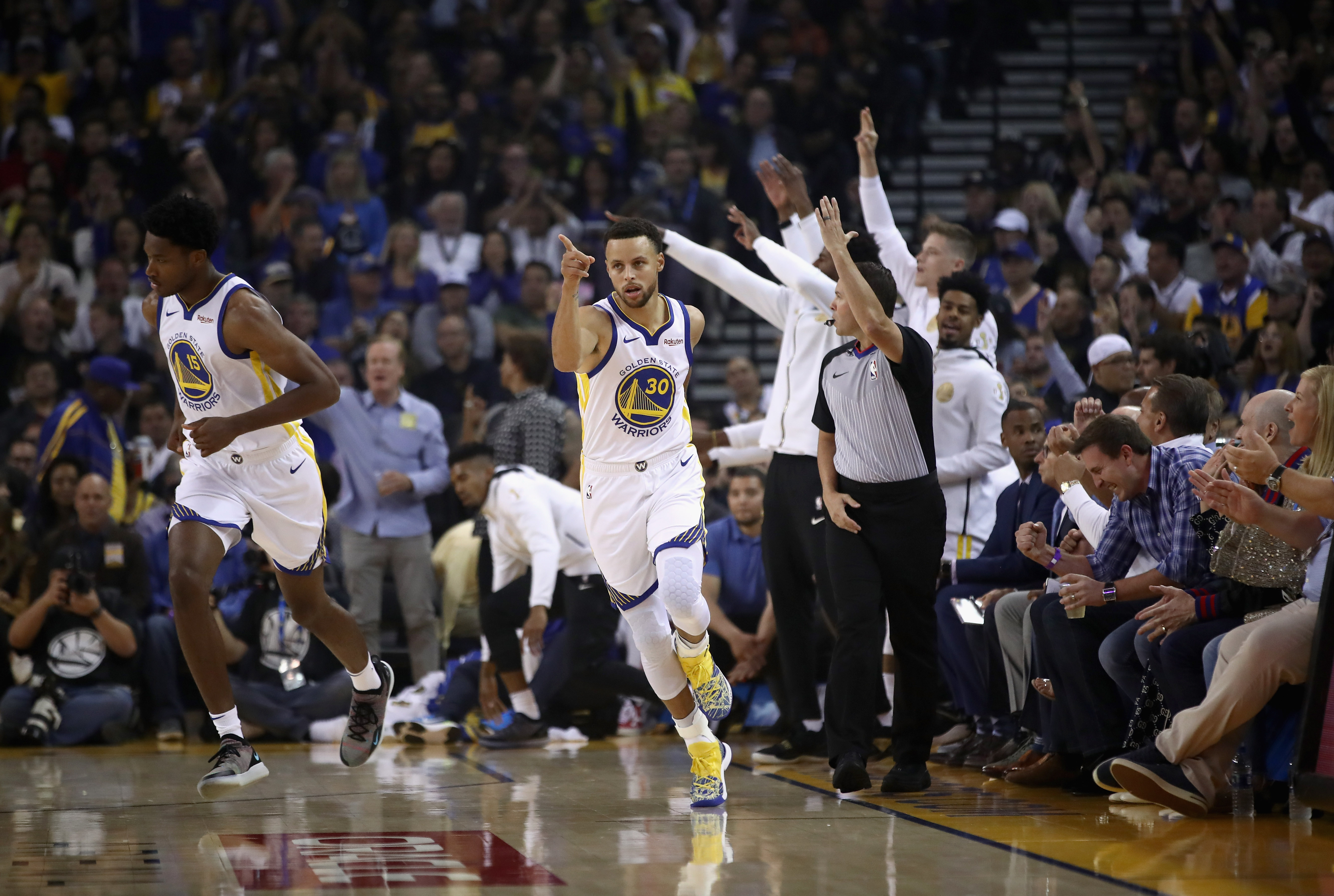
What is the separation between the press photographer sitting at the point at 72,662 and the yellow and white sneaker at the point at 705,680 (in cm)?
408

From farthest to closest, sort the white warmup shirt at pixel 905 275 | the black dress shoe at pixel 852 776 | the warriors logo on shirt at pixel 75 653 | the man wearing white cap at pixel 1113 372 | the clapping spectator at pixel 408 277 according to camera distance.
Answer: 1. the clapping spectator at pixel 408 277
2. the warriors logo on shirt at pixel 75 653
3. the man wearing white cap at pixel 1113 372
4. the white warmup shirt at pixel 905 275
5. the black dress shoe at pixel 852 776

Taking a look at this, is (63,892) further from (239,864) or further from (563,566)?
(563,566)

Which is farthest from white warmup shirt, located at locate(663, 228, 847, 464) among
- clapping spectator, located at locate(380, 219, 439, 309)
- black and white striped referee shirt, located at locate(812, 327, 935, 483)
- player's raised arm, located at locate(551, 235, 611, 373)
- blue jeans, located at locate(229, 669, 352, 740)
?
clapping spectator, located at locate(380, 219, 439, 309)

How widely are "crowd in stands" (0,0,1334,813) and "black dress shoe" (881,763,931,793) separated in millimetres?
582

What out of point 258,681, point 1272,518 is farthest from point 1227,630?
point 258,681

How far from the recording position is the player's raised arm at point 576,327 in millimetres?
5348

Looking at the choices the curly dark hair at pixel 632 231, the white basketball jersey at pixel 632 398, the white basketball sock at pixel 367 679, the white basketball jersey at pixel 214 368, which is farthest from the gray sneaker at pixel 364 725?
the curly dark hair at pixel 632 231

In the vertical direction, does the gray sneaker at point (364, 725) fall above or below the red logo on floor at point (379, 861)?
above

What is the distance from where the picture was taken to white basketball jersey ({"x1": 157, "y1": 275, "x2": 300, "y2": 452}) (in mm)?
5746

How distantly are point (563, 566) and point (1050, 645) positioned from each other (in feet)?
11.0

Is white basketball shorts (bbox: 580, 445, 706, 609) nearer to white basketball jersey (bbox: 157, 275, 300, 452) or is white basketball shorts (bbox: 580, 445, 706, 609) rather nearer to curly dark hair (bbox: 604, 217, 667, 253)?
curly dark hair (bbox: 604, 217, 667, 253)

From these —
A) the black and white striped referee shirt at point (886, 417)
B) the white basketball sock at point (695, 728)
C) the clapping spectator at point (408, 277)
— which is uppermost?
the clapping spectator at point (408, 277)

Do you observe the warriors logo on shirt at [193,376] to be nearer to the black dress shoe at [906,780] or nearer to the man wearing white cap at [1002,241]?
the black dress shoe at [906,780]

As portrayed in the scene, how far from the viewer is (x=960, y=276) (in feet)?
23.1
